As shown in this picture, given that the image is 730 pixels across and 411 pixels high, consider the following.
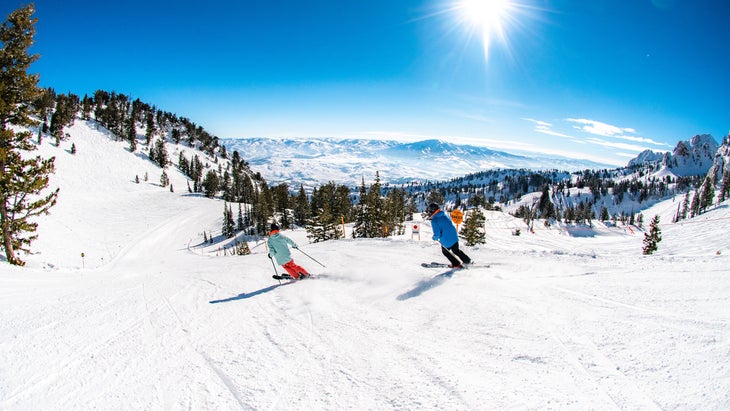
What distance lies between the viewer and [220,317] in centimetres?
703

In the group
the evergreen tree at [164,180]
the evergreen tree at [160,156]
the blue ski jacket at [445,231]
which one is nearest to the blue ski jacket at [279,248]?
the blue ski jacket at [445,231]

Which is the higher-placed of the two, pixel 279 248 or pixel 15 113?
pixel 15 113

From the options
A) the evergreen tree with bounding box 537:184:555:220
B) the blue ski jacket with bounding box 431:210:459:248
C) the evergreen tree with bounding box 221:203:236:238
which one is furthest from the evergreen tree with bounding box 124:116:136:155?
the evergreen tree with bounding box 537:184:555:220

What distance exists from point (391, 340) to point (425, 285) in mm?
3208

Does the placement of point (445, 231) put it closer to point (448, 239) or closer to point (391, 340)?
point (448, 239)

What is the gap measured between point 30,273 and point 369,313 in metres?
16.3

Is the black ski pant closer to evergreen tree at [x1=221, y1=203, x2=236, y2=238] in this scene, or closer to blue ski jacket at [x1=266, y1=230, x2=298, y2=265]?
blue ski jacket at [x1=266, y1=230, x2=298, y2=265]

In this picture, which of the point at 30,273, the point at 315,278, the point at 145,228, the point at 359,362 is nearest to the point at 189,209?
the point at 145,228

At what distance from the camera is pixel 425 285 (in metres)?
8.25

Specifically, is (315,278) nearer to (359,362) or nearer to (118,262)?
(359,362)

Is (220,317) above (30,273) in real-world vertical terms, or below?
above

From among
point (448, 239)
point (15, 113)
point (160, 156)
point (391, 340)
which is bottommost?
point (391, 340)

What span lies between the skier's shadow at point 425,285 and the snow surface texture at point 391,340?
0.23 feet

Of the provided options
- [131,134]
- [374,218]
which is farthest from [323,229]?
[131,134]
